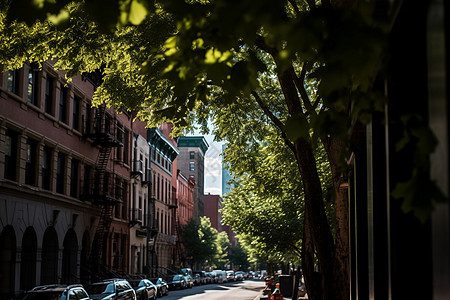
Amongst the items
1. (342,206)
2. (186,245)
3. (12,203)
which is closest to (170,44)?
(342,206)

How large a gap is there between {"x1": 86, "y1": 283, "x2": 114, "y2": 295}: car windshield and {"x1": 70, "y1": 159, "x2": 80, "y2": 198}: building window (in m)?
11.1

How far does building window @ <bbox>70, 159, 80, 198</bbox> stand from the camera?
34.8m

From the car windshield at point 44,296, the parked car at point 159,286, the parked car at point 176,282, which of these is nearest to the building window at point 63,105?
the parked car at point 159,286

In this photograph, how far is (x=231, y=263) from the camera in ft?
459

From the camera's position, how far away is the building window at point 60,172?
3258cm

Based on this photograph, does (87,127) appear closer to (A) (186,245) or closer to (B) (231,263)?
(A) (186,245)

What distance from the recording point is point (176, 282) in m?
51.9

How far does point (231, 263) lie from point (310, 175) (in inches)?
5176

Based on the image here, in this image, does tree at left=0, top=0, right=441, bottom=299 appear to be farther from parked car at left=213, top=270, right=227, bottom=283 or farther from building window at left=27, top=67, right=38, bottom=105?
parked car at left=213, top=270, right=227, bottom=283

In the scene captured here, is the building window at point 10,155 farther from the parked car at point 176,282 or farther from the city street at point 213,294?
the parked car at point 176,282

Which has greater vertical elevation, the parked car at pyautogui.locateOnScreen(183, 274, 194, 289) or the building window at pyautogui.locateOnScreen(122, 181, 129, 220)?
the building window at pyautogui.locateOnScreen(122, 181, 129, 220)

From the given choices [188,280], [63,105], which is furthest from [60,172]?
[188,280]

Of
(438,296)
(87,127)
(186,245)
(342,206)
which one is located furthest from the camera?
(186,245)

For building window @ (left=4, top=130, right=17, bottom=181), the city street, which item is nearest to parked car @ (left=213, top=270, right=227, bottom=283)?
the city street
